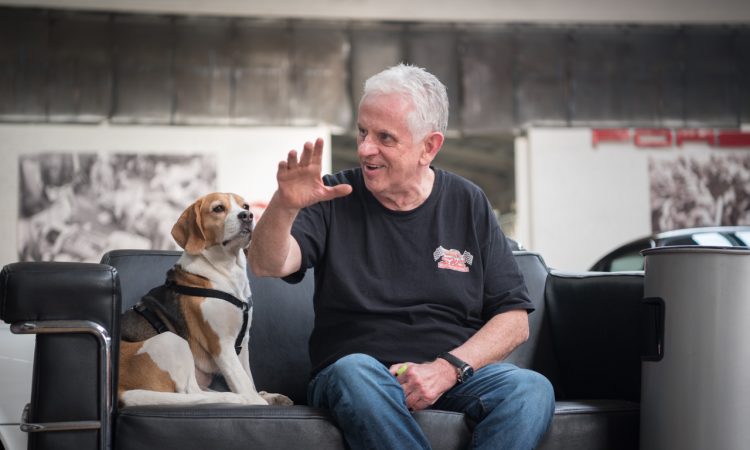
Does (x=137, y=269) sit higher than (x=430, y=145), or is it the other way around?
(x=430, y=145)

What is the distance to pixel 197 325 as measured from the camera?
7.75 ft

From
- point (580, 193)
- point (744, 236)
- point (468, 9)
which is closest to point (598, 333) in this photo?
point (744, 236)

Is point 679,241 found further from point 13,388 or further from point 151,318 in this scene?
point 13,388

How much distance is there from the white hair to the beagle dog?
2.25 ft

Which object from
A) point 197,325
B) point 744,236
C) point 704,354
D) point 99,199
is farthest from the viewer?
point 99,199

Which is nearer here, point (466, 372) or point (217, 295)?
point (466, 372)

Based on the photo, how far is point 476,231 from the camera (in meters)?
2.26

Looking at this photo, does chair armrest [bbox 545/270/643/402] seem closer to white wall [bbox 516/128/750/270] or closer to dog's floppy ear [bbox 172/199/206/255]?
dog's floppy ear [bbox 172/199/206/255]

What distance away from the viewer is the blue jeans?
1.78 metres

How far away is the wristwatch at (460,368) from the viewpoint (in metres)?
1.99

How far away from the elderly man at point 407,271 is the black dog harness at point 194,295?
1.02ft

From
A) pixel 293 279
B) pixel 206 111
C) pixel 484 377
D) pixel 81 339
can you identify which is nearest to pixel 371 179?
pixel 293 279

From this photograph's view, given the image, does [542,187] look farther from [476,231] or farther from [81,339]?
[81,339]

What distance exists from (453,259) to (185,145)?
6.18 meters
